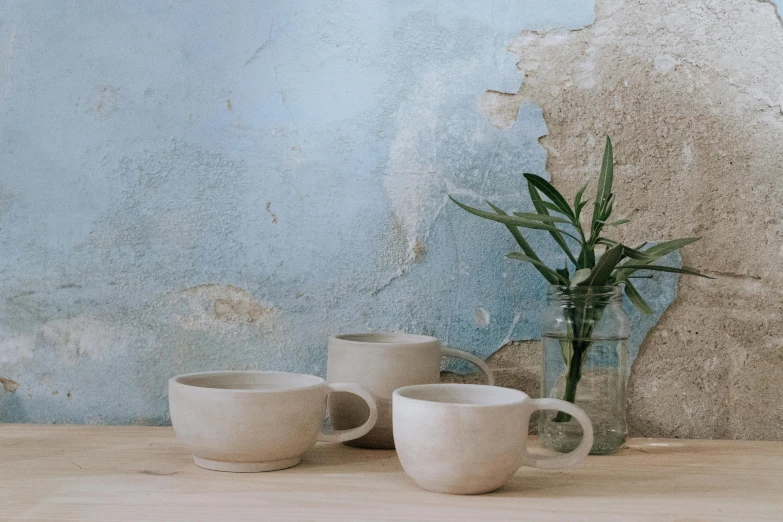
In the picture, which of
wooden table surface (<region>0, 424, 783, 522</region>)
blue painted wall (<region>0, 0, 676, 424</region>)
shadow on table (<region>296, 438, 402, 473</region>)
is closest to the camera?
wooden table surface (<region>0, 424, 783, 522</region>)

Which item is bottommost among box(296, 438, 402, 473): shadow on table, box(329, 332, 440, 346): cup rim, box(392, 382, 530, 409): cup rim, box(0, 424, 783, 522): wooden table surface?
box(296, 438, 402, 473): shadow on table

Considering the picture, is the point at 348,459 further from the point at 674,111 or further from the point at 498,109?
the point at 674,111

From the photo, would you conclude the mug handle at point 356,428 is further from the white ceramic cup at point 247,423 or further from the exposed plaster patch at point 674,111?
the exposed plaster patch at point 674,111

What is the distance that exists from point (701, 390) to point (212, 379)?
64 cm

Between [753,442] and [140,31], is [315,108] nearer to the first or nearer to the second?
[140,31]

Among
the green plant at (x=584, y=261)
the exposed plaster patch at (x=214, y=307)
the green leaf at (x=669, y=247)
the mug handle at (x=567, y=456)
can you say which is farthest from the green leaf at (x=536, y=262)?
the exposed plaster patch at (x=214, y=307)

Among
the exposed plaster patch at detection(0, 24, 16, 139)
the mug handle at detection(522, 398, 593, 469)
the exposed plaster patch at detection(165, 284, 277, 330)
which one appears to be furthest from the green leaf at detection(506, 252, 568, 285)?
the exposed plaster patch at detection(0, 24, 16, 139)

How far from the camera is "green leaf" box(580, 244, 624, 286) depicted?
32.6 inches

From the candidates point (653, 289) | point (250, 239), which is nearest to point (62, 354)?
point (250, 239)

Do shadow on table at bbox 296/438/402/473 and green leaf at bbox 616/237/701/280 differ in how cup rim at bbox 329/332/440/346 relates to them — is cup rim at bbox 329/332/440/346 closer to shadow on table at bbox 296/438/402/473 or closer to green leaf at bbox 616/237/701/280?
shadow on table at bbox 296/438/402/473

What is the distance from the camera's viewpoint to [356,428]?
2.73ft

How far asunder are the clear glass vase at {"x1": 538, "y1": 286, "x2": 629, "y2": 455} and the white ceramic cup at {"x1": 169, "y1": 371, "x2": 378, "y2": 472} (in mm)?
287

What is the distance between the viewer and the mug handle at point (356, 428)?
0.81 meters

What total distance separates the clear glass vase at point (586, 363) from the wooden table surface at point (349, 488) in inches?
1.9
